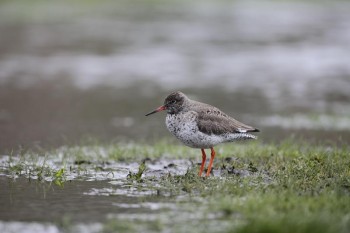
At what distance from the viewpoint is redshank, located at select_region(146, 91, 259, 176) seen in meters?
11.1

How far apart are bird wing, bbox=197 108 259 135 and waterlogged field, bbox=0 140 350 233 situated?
702mm

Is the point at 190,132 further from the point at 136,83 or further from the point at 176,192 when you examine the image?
the point at 136,83

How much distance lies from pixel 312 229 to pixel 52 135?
1090cm

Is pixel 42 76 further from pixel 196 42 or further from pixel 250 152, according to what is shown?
pixel 250 152

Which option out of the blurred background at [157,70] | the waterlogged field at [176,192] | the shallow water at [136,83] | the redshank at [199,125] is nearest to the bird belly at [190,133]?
the redshank at [199,125]

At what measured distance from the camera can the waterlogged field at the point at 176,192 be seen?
332 inches

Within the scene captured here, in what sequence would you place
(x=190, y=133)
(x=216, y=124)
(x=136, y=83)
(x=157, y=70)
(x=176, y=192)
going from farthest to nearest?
(x=157, y=70), (x=136, y=83), (x=216, y=124), (x=190, y=133), (x=176, y=192)

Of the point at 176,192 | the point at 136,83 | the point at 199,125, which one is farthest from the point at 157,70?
the point at 176,192

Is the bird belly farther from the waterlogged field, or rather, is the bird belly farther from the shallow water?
the shallow water

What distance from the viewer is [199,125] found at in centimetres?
1105

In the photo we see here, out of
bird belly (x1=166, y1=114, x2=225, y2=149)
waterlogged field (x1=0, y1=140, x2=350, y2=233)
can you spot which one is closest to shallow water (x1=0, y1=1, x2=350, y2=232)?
waterlogged field (x1=0, y1=140, x2=350, y2=233)

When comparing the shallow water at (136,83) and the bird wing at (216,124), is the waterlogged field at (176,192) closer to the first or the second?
the shallow water at (136,83)

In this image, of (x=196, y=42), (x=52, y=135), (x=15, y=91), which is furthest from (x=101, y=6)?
(x=52, y=135)

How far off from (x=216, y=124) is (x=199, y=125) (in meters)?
0.30
